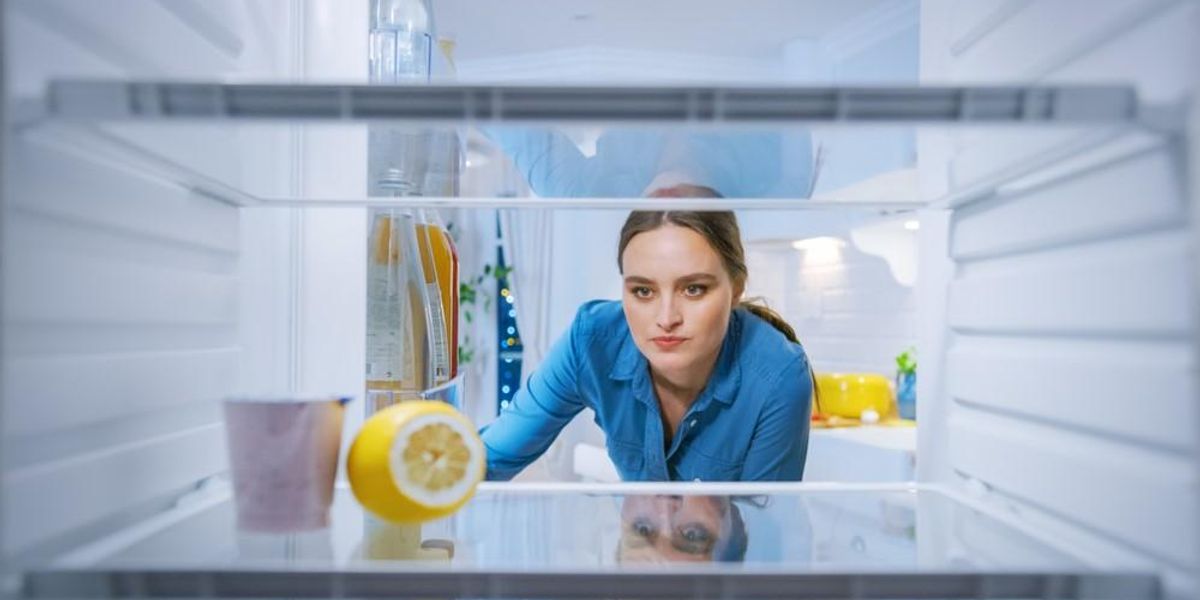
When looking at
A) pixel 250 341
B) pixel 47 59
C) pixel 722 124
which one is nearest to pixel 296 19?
pixel 250 341

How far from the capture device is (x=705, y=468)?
1589 millimetres

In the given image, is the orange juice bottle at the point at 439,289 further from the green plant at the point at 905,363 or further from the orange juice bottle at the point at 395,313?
the green plant at the point at 905,363

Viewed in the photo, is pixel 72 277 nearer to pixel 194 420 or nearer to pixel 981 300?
pixel 194 420

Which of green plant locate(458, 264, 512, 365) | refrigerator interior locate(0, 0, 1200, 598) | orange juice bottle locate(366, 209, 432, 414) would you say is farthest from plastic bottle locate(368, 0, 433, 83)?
green plant locate(458, 264, 512, 365)

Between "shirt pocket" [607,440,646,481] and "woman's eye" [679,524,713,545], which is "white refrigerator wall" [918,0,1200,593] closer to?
"woman's eye" [679,524,713,545]

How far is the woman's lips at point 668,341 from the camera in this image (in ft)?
5.29

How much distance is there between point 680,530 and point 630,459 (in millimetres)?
871

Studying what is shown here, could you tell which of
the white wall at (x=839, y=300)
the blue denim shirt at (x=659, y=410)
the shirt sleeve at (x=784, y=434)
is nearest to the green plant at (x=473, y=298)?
the white wall at (x=839, y=300)

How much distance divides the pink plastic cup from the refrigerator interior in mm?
91

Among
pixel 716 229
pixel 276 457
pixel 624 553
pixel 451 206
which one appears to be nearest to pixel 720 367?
pixel 716 229

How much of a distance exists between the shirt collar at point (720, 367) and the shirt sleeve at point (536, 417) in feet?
0.28

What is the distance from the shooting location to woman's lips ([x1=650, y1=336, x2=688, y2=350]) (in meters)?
1.61

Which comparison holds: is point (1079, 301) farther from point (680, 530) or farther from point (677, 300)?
point (677, 300)

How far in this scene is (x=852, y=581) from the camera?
562 millimetres
